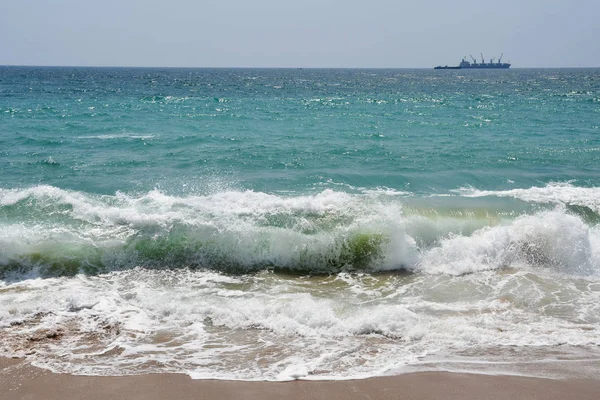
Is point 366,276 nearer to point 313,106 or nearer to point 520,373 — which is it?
point 520,373

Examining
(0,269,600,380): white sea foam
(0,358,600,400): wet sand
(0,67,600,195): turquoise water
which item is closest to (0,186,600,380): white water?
(0,269,600,380): white sea foam

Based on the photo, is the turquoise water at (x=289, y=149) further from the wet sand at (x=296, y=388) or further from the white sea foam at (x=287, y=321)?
the wet sand at (x=296, y=388)

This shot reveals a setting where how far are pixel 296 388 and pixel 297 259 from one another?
4568 millimetres

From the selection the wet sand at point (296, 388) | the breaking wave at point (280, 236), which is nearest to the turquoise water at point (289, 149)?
the breaking wave at point (280, 236)

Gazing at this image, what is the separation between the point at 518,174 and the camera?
1606 cm

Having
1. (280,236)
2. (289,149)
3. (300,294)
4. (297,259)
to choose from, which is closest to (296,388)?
(300,294)

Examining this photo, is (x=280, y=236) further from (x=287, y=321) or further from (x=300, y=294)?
(x=287, y=321)

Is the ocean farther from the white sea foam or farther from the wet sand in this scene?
the wet sand

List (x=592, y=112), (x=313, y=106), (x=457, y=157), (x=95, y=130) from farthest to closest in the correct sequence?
1. (x=313, y=106)
2. (x=592, y=112)
3. (x=95, y=130)
4. (x=457, y=157)

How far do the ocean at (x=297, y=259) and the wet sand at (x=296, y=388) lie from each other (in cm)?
21

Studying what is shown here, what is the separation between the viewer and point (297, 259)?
10211 millimetres

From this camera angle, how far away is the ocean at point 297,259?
6598 millimetres

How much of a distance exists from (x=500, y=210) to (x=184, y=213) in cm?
746

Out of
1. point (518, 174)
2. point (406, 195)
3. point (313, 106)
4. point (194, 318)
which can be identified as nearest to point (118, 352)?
point (194, 318)
